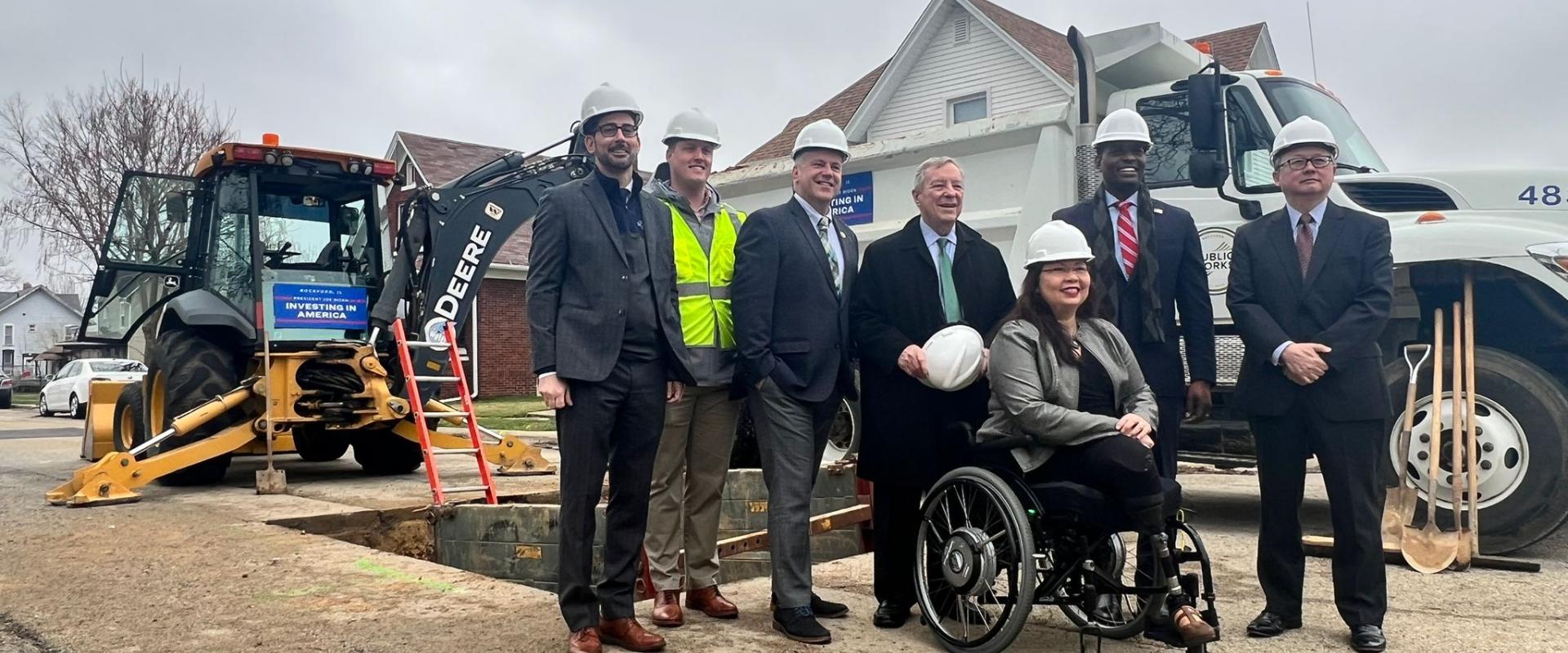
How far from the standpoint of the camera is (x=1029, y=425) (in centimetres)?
391

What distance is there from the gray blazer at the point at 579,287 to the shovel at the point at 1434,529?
12.3 feet

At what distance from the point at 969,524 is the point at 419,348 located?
278 inches

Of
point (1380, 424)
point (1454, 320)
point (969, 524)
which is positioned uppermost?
point (1454, 320)

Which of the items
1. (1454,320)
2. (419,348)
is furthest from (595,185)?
(419,348)

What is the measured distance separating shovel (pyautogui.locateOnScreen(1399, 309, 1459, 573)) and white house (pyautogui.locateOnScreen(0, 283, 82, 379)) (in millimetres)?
88737

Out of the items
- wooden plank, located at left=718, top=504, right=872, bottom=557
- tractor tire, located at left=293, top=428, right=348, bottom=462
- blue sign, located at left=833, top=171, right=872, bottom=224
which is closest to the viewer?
wooden plank, located at left=718, top=504, right=872, bottom=557

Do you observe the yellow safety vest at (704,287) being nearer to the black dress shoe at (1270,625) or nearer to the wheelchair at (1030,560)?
the wheelchair at (1030,560)

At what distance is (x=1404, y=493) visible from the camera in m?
5.74

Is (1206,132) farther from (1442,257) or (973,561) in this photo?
(973,561)

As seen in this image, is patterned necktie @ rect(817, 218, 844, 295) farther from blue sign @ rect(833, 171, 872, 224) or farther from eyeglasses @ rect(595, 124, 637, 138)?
blue sign @ rect(833, 171, 872, 224)

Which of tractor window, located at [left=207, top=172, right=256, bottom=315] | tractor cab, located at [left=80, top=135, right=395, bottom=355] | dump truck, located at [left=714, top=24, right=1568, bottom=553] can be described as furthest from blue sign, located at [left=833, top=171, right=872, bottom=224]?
tractor window, located at [left=207, top=172, right=256, bottom=315]

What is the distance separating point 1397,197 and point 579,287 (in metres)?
4.58

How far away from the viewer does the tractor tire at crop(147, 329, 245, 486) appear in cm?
977

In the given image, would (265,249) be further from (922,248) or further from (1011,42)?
(1011,42)
